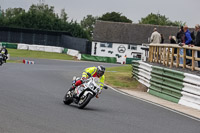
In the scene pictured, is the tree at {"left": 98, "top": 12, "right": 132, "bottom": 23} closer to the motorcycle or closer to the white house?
the white house

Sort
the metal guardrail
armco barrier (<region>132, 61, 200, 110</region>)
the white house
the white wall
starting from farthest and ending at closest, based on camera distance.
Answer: the white house, the white wall, the metal guardrail, armco barrier (<region>132, 61, 200, 110</region>)

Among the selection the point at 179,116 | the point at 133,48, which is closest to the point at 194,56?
the point at 179,116

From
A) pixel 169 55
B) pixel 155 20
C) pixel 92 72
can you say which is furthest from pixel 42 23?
pixel 92 72

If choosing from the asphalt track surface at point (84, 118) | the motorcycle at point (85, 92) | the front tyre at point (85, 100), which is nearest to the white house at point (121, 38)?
the asphalt track surface at point (84, 118)

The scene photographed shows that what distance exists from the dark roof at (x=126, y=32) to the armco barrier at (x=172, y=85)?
219 ft

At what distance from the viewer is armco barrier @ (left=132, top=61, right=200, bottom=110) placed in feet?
51.3

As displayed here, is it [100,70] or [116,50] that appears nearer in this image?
[100,70]

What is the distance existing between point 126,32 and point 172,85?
73.0 meters

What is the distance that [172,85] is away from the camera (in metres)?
17.7

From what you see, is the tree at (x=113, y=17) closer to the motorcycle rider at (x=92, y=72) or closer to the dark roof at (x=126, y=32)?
the dark roof at (x=126, y=32)

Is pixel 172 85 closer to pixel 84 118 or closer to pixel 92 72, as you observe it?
pixel 92 72

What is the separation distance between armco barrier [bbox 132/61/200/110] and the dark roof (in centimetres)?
6665

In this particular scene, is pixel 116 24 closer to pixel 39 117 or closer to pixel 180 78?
pixel 180 78

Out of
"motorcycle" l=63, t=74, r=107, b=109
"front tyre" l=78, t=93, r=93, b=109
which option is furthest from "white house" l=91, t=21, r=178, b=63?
"front tyre" l=78, t=93, r=93, b=109
